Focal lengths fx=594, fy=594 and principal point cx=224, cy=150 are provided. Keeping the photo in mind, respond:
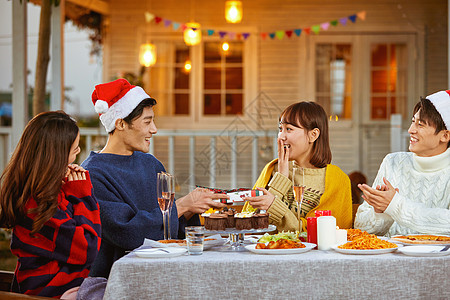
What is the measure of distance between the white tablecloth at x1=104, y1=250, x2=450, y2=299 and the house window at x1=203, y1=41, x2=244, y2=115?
23.2 feet

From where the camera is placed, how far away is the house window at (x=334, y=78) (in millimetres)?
8859

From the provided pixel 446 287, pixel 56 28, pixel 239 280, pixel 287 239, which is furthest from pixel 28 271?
pixel 56 28

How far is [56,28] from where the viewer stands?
586 centimetres

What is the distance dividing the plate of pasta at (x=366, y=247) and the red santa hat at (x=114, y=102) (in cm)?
124

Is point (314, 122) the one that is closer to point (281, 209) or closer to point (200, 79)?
point (281, 209)

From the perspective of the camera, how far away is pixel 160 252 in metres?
2.07

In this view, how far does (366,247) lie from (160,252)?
0.72m

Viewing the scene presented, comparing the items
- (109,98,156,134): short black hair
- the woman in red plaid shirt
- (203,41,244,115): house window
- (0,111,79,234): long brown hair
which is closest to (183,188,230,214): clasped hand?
(109,98,156,134): short black hair

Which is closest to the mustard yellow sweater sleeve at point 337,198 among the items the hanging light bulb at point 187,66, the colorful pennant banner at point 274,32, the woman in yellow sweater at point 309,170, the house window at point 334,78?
the woman in yellow sweater at point 309,170

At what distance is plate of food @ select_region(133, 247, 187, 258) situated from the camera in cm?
202

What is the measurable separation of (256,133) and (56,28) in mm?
2276

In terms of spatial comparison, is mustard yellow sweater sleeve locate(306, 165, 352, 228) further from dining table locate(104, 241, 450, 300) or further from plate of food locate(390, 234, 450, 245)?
dining table locate(104, 241, 450, 300)

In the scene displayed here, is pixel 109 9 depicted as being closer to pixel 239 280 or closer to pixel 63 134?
pixel 63 134

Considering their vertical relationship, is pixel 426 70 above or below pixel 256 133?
above
